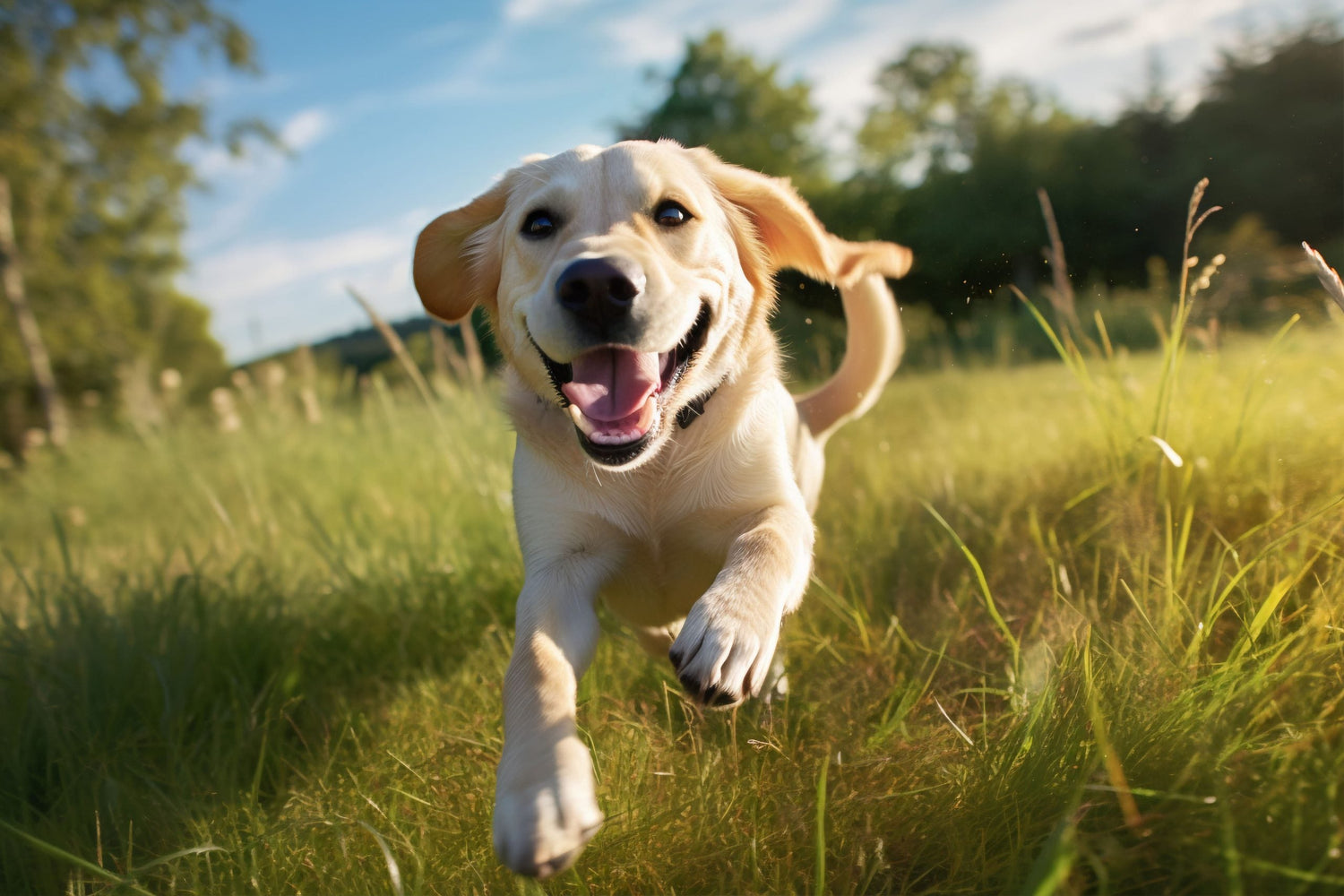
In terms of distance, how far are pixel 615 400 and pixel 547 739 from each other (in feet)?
2.65

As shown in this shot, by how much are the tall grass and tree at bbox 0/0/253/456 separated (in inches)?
530

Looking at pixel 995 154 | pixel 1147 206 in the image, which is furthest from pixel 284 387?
pixel 995 154

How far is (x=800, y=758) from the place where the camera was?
1.91 metres

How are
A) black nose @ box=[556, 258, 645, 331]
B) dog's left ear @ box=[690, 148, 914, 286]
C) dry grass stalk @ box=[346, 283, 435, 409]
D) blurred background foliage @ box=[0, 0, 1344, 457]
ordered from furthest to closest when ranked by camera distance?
blurred background foliage @ box=[0, 0, 1344, 457] → dry grass stalk @ box=[346, 283, 435, 409] → dog's left ear @ box=[690, 148, 914, 286] → black nose @ box=[556, 258, 645, 331]

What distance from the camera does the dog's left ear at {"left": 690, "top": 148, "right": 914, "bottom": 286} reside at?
7.72 ft

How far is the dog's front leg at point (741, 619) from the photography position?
4.85ft

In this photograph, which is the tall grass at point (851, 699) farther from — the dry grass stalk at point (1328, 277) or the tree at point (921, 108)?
Result: the tree at point (921, 108)

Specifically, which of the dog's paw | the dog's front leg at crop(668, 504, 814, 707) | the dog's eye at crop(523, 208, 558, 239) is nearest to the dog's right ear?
the dog's eye at crop(523, 208, 558, 239)

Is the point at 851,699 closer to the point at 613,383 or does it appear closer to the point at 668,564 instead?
the point at 668,564

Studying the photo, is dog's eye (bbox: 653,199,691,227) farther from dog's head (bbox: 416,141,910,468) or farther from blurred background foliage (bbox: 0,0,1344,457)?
blurred background foliage (bbox: 0,0,1344,457)

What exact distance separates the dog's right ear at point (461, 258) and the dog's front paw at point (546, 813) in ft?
4.99

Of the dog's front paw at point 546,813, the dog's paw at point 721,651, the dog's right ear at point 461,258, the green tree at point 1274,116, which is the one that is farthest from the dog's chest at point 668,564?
the green tree at point 1274,116

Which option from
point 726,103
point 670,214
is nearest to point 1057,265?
point 670,214

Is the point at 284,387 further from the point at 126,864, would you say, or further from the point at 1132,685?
the point at 1132,685
